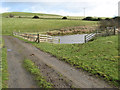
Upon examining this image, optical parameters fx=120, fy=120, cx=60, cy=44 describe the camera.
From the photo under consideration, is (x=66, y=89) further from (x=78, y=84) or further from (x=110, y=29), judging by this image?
(x=110, y=29)

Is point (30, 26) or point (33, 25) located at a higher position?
point (33, 25)

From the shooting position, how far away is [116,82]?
6.82 metres

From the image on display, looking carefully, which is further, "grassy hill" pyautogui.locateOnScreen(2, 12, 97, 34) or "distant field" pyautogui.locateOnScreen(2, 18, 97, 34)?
"grassy hill" pyautogui.locateOnScreen(2, 12, 97, 34)

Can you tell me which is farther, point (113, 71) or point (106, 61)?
point (106, 61)

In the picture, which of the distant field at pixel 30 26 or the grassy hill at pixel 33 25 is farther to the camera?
the grassy hill at pixel 33 25

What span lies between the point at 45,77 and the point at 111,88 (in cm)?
375

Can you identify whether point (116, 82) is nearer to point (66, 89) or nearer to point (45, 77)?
point (66, 89)

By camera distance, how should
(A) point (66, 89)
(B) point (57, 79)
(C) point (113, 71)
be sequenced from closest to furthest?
(A) point (66, 89) < (B) point (57, 79) < (C) point (113, 71)

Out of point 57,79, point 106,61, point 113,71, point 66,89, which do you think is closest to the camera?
point 66,89

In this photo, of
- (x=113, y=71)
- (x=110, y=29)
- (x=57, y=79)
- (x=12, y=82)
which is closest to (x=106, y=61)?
(x=113, y=71)

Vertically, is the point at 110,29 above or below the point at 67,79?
above

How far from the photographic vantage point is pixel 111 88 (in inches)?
246

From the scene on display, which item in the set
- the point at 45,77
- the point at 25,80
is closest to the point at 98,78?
the point at 45,77

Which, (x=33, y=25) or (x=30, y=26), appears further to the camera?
(x=33, y=25)
